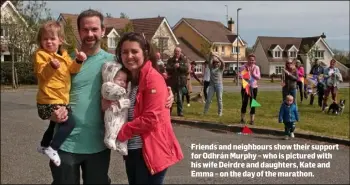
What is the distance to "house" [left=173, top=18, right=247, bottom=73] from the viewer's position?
63.3 metres

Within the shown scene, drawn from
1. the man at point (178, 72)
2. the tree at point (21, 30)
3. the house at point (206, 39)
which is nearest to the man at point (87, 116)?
the man at point (178, 72)

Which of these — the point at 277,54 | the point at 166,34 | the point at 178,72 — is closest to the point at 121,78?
the point at 178,72

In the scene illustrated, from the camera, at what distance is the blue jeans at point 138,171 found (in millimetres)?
3049

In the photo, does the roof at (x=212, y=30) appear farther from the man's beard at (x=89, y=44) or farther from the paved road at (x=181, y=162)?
the man's beard at (x=89, y=44)

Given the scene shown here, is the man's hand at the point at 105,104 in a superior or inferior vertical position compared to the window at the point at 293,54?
inferior

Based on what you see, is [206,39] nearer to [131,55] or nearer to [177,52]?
[177,52]

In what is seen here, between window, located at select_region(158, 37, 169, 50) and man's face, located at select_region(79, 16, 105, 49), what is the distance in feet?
150

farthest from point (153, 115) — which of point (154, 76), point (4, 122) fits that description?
point (4, 122)

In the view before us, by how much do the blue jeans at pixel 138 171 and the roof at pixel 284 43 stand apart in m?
69.3

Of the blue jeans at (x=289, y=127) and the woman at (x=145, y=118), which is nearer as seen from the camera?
the woman at (x=145, y=118)

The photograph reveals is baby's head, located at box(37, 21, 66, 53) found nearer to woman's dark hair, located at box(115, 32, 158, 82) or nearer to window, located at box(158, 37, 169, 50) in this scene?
woman's dark hair, located at box(115, 32, 158, 82)

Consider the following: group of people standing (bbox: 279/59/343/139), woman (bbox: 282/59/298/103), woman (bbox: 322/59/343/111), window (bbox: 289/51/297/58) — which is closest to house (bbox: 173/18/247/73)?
window (bbox: 289/51/297/58)

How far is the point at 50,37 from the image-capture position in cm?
287

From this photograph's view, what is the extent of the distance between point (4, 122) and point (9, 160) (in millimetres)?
4691
